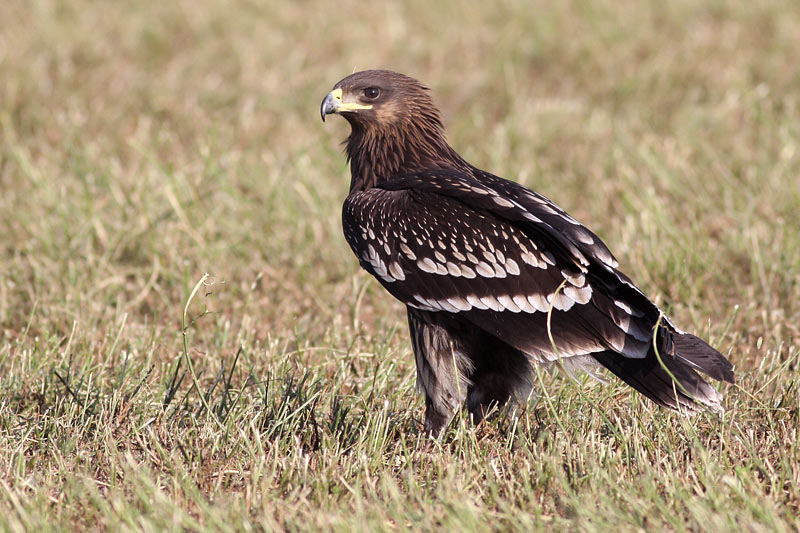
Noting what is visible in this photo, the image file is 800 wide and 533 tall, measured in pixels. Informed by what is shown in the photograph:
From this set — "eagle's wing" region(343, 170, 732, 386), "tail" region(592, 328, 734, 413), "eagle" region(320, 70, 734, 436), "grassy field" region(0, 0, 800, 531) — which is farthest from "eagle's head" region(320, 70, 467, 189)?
"tail" region(592, 328, 734, 413)

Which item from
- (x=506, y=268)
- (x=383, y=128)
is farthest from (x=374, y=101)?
(x=506, y=268)

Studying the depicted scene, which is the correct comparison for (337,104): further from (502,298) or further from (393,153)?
(502,298)

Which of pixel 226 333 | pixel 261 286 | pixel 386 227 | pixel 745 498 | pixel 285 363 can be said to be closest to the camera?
pixel 745 498

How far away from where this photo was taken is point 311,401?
4484 millimetres

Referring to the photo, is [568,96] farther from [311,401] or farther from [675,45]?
[311,401]

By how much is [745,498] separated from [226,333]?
114 inches

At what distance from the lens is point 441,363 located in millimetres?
4547

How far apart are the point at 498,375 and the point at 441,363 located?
12.8 inches

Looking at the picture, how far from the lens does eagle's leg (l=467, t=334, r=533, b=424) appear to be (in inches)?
184

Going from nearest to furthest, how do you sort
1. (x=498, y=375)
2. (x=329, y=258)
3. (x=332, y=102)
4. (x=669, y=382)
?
(x=669, y=382) → (x=498, y=375) → (x=332, y=102) → (x=329, y=258)

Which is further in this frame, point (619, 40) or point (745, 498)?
point (619, 40)

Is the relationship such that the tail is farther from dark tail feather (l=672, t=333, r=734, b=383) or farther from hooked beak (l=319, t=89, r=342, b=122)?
hooked beak (l=319, t=89, r=342, b=122)

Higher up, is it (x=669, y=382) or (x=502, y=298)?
(x=502, y=298)

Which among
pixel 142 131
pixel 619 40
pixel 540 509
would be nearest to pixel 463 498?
pixel 540 509
